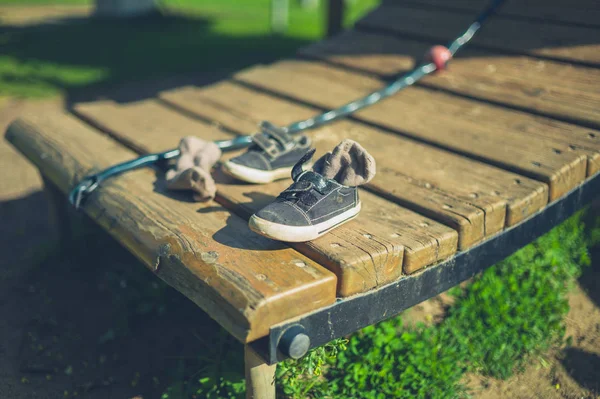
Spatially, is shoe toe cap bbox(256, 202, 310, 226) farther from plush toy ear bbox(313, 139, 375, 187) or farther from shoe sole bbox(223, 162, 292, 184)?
shoe sole bbox(223, 162, 292, 184)

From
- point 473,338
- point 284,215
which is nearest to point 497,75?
point 473,338

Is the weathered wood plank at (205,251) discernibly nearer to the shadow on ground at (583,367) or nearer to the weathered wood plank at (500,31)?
the shadow on ground at (583,367)

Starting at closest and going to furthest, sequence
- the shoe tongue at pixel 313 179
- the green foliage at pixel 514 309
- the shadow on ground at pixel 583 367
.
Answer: the shoe tongue at pixel 313 179, the shadow on ground at pixel 583 367, the green foliage at pixel 514 309

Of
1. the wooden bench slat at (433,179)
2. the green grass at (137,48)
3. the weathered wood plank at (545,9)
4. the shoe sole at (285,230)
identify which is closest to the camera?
the shoe sole at (285,230)

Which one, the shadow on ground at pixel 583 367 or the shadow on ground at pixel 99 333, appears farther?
the shadow on ground at pixel 583 367

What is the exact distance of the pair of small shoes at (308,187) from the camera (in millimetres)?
1822

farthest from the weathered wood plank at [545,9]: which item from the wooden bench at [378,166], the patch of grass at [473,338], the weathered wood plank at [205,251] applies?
the weathered wood plank at [205,251]

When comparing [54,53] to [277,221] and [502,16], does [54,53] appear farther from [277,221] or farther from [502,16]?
[277,221]

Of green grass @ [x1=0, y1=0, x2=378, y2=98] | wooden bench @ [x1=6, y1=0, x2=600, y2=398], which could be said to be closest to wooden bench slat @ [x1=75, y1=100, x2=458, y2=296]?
wooden bench @ [x1=6, y1=0, x2=600, y2=398]

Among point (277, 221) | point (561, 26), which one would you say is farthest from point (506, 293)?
point (277, 221)

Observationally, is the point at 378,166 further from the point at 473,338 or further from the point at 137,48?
the point at 137,48

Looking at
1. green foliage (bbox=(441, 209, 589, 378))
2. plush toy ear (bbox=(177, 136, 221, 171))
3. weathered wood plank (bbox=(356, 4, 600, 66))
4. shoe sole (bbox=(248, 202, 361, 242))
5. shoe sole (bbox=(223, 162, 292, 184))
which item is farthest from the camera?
weathered wood plank (bbox=(356, 4, 600, 66))

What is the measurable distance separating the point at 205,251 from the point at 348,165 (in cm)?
50

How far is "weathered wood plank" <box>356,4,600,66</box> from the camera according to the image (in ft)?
10.7
